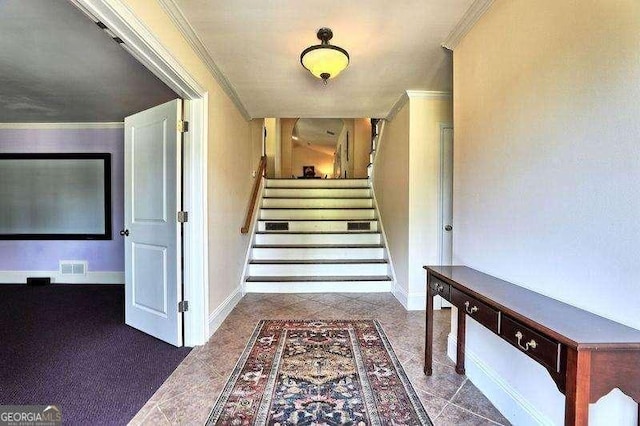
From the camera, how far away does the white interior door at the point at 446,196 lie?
10.6 ft

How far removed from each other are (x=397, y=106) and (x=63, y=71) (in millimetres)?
3252

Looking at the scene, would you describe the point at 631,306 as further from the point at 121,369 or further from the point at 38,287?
the point at 38,287

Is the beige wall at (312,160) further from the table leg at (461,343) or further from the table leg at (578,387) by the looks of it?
the table leg at (578,387)

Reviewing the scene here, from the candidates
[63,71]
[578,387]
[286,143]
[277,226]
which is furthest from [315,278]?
[286,143]

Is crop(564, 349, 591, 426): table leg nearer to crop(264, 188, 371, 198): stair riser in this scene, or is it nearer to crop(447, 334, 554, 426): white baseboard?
crop(447, 334, 554, 426): white baseboard

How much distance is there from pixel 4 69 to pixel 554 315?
4.16 meters

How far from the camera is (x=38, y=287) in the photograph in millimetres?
4133

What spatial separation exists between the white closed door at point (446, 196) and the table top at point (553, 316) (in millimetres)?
1663

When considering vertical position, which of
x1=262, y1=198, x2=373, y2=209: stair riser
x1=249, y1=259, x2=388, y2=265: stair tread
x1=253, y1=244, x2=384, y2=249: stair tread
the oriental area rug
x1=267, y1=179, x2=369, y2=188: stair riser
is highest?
x1=267, y1=179, x2=369, y2=188: stair riser

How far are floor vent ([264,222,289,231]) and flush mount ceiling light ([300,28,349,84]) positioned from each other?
289 cm

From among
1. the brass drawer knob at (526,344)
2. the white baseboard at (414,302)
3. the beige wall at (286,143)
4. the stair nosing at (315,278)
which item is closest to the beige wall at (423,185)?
the white baseboard at (414,302)

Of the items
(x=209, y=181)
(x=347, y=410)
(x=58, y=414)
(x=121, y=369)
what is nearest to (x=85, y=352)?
(x=121, y=369)

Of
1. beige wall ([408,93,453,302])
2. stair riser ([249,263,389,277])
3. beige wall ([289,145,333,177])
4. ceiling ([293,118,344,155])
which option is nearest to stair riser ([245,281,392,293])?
stair riser ([249,263,389,277])

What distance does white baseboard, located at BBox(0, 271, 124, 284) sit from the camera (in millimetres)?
4320
